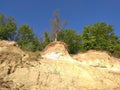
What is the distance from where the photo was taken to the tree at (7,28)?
39578 mm

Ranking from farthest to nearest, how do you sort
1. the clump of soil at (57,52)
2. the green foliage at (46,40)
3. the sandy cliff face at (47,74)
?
the green foliage at (46,40) < the clump of soil at (57,52) < the sandy cliff face at (47,74)

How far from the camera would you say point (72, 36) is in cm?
4141

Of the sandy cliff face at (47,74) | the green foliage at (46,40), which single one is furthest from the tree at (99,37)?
the sandy cliff face at (47,74)

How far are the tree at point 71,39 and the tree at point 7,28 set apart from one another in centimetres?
647

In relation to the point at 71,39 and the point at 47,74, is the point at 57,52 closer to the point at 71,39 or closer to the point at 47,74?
the point at 47,74

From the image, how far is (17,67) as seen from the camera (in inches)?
933

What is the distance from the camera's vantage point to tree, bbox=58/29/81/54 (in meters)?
40.8

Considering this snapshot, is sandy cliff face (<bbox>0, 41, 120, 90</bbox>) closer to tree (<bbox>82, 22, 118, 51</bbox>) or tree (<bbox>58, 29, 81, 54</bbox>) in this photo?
tree (<bbox>82, 22, 118, 51</bbox>)

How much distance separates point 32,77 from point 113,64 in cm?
1107

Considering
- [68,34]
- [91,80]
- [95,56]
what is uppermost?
[68,34]

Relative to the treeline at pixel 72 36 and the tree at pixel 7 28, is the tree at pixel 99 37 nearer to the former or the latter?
the treeline at pixel 72 36

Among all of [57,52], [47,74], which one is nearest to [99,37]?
[57,52]

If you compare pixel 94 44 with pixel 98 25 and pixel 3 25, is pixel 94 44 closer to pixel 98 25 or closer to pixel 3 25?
pixel 98 25

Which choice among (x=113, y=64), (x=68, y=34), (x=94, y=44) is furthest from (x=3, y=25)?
(x=113, y=64)
